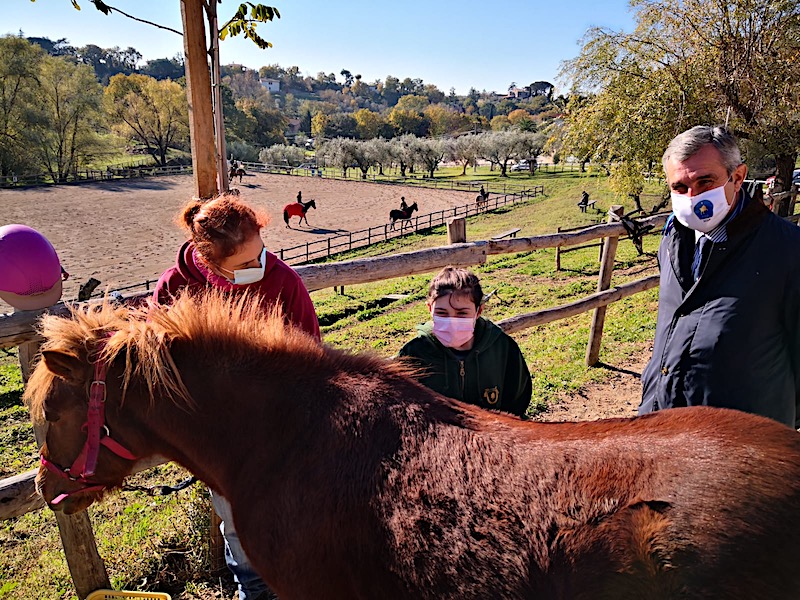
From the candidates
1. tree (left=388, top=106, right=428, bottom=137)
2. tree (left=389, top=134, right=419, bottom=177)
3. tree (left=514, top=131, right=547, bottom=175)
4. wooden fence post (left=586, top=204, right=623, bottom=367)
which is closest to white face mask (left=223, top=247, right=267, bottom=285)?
wooden fence post (left=586, top=204, right=623, bottom=367)

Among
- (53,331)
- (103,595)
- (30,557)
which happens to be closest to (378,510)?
(53,331)

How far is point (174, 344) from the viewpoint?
70.8 inches

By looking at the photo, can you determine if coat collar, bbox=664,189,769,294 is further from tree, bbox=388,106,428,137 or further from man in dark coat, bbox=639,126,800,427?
tree, bbox=388,106,428,137

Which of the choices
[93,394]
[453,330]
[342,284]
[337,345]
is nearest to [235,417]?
[93,394]

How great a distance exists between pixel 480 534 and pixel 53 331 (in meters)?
1.62

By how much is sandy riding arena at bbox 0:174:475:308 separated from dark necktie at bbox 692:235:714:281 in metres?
12.0

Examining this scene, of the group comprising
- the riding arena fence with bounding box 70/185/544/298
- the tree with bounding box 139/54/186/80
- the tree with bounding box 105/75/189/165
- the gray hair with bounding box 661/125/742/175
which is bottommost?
the riding arena fence with bounding box 70/185/544/298

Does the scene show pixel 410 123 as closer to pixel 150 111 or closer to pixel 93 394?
pixel 150 111

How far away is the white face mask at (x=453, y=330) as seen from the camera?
2.30 m

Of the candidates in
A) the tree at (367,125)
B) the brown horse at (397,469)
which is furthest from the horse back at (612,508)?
the tree at (367,125)

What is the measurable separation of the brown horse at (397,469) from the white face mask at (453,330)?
55 centimetres

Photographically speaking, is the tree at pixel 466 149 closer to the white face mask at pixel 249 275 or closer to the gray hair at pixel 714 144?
the gray hair at pixel 714 144

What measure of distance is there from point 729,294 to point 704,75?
37.3 feet

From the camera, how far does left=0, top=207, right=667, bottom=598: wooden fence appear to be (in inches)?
93.5
